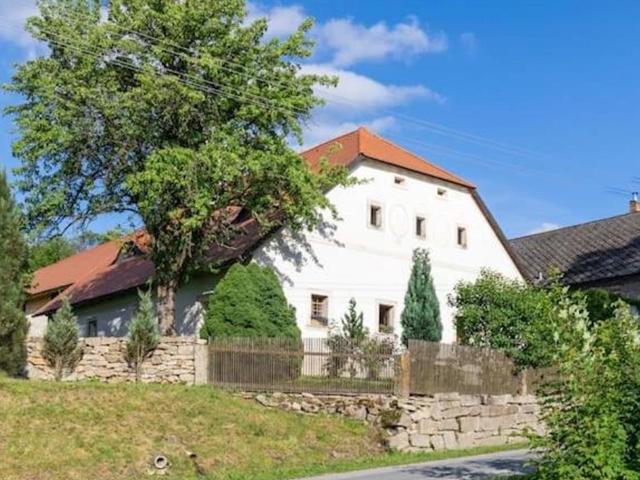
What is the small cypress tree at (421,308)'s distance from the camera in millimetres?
27188

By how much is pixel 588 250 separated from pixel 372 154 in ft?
48.3

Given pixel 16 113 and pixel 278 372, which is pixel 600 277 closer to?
pixel 278 372

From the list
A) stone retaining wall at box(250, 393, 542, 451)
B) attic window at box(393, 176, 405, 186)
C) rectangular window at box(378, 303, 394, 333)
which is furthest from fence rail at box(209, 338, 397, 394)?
attic window at box(393, 176, 405, 186)

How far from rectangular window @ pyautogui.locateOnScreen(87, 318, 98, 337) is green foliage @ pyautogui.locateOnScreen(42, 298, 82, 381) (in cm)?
1207

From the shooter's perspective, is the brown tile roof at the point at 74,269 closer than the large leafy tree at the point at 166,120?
No

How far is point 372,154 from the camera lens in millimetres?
30062

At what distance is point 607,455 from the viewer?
9609mm

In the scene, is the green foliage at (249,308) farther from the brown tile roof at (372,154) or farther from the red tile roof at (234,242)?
the brown tile roof at (372,154)

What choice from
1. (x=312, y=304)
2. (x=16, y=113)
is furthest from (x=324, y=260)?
(x=16, y=113)

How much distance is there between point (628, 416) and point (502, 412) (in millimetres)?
13094

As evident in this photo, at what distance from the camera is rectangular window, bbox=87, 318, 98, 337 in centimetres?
3416

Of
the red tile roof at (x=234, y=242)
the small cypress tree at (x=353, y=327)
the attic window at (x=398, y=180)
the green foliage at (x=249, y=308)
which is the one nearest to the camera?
the green foliage at (x=249, y=308)

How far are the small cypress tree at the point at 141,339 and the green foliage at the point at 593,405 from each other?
12.9 meters

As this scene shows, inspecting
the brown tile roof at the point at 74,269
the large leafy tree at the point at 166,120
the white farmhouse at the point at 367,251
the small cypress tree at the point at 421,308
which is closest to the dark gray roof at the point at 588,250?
the white farmhouse at the point at 367,251
